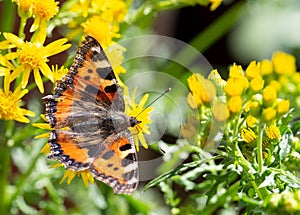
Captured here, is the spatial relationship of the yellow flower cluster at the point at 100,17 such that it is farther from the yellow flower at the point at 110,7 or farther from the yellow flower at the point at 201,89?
the yellow flower at the point at 201,89

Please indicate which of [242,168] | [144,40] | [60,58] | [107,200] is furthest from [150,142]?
[60,58]

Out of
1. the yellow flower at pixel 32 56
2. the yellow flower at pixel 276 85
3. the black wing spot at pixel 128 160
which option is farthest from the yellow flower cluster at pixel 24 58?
the yellow flower at pixel 276 85

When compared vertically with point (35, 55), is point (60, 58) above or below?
below

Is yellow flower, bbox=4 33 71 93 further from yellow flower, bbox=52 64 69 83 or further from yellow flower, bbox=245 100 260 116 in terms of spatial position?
yellow flower, bbox=245 100 260 116

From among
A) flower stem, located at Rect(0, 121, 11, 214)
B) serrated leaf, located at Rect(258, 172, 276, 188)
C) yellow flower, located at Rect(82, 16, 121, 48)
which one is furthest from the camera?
flower stem, located at Rect(0, 121, 11, 214)

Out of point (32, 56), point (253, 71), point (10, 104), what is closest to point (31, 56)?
point (32, 56)

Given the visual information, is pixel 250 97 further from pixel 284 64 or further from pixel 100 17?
pixel 100 17

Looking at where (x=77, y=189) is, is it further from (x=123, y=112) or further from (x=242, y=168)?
(x=242, y=168)

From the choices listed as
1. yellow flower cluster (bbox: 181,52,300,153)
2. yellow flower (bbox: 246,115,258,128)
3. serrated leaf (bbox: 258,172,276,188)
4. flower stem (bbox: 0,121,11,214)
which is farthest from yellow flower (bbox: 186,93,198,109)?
flower stem (bbox: 0,121,11,214)
